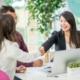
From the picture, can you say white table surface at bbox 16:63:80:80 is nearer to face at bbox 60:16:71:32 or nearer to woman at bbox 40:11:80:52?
woman at bbox 40:11:80:52

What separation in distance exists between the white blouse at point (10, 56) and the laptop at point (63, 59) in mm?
271

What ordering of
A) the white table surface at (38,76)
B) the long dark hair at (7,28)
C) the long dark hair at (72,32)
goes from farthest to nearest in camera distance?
the long dark hair at (72,32) → the long dark hair at (7,28) → the white table surface at (38,76)

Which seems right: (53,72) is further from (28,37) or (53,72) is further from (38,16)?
(28,37)

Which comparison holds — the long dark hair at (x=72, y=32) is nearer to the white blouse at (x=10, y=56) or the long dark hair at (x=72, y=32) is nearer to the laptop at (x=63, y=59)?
the laptop at (x=63, y=59)

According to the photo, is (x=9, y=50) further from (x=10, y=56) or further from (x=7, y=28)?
(x=7, y=28)

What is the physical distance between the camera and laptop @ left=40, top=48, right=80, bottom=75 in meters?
1.88

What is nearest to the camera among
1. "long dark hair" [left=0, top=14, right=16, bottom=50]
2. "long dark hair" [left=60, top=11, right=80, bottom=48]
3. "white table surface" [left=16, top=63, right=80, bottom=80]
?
"white table surface" [left=16, top=63, right=80, bottom=80]

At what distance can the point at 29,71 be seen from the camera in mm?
2127

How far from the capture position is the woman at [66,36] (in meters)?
2.71

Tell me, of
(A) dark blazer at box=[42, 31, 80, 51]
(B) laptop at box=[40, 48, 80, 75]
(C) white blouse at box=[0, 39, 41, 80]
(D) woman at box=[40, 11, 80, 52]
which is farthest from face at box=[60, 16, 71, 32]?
(C) white blouse at box=[0, 39, 41, 80]

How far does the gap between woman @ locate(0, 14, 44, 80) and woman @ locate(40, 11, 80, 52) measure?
2.55 ft

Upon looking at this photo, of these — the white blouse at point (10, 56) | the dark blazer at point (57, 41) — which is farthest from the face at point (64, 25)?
the white blouse at point (10, 56)

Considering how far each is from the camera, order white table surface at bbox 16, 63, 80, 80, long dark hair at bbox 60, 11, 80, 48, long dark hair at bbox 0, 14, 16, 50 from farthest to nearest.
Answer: long dark hair at bbox 60, 11, 80, 48
long dark hair at bbox 0, 14, 16, 50
white table surface at bbox 16, 63, 80, 80

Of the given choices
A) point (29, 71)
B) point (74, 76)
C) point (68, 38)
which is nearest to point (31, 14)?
point (68, 38)
